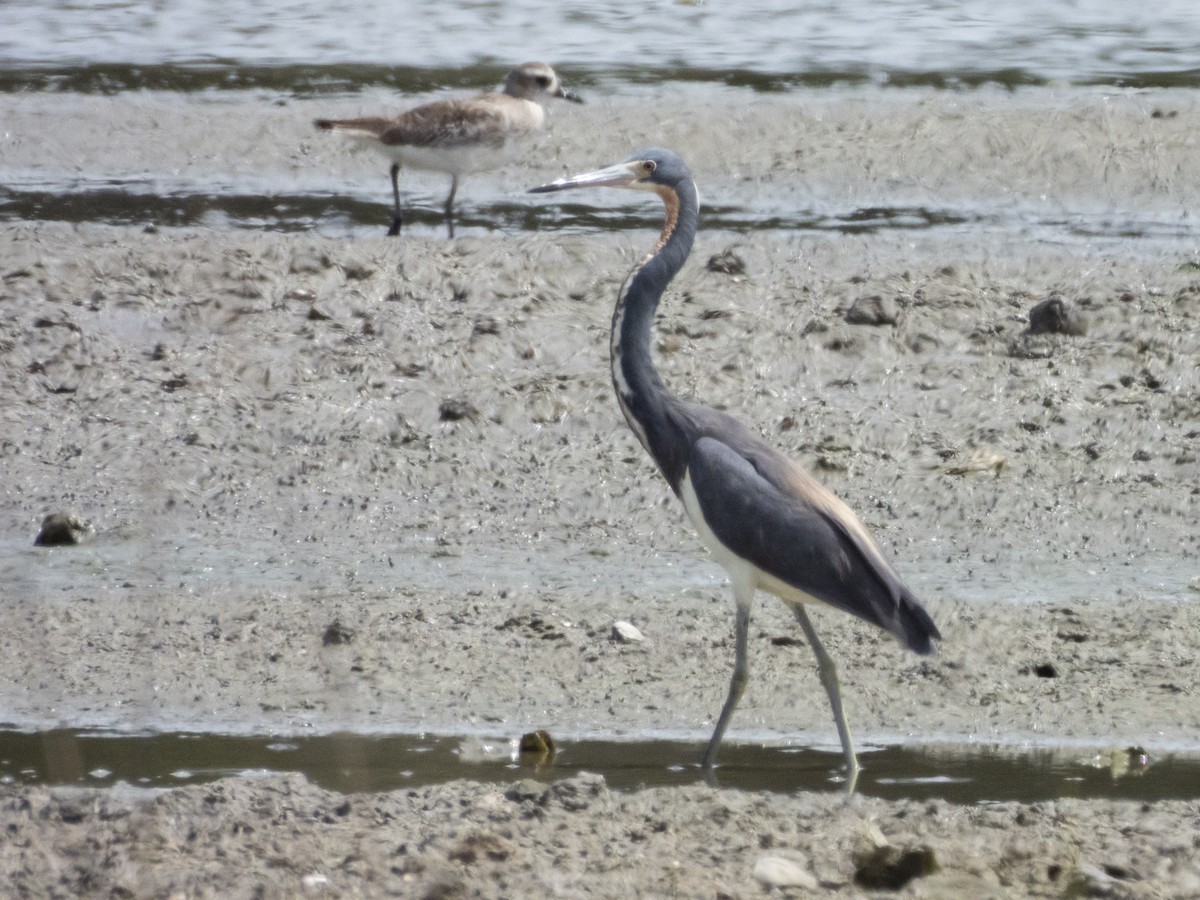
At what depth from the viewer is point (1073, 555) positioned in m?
7.23

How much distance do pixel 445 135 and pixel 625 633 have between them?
4.97 meters

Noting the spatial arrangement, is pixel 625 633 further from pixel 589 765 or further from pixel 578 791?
pixel 578 791

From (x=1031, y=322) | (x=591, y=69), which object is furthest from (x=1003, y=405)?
(x=591, y=69)

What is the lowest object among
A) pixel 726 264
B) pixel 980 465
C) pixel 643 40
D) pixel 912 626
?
pixel 980 465

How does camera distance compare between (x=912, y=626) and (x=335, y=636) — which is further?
(x=335, y=636)

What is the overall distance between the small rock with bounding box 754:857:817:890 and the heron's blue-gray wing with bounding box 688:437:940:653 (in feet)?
3.40

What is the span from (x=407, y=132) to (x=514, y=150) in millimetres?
814

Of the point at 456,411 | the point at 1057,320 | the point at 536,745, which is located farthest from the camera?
the point at 1057,320

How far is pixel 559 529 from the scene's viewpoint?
24.5ft

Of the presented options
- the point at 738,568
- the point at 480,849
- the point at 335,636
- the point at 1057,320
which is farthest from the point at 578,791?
the point at 1057,320

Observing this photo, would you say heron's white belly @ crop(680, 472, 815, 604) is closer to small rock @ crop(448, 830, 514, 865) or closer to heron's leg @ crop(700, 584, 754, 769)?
heron's leg @ crop(700, 584, 754, 769)

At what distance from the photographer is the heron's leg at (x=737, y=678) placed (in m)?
5.55

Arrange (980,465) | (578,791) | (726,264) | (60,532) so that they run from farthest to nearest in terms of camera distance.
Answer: (726,264) < (980,465) < (60,532) < (578,791)

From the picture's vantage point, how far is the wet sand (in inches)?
187
